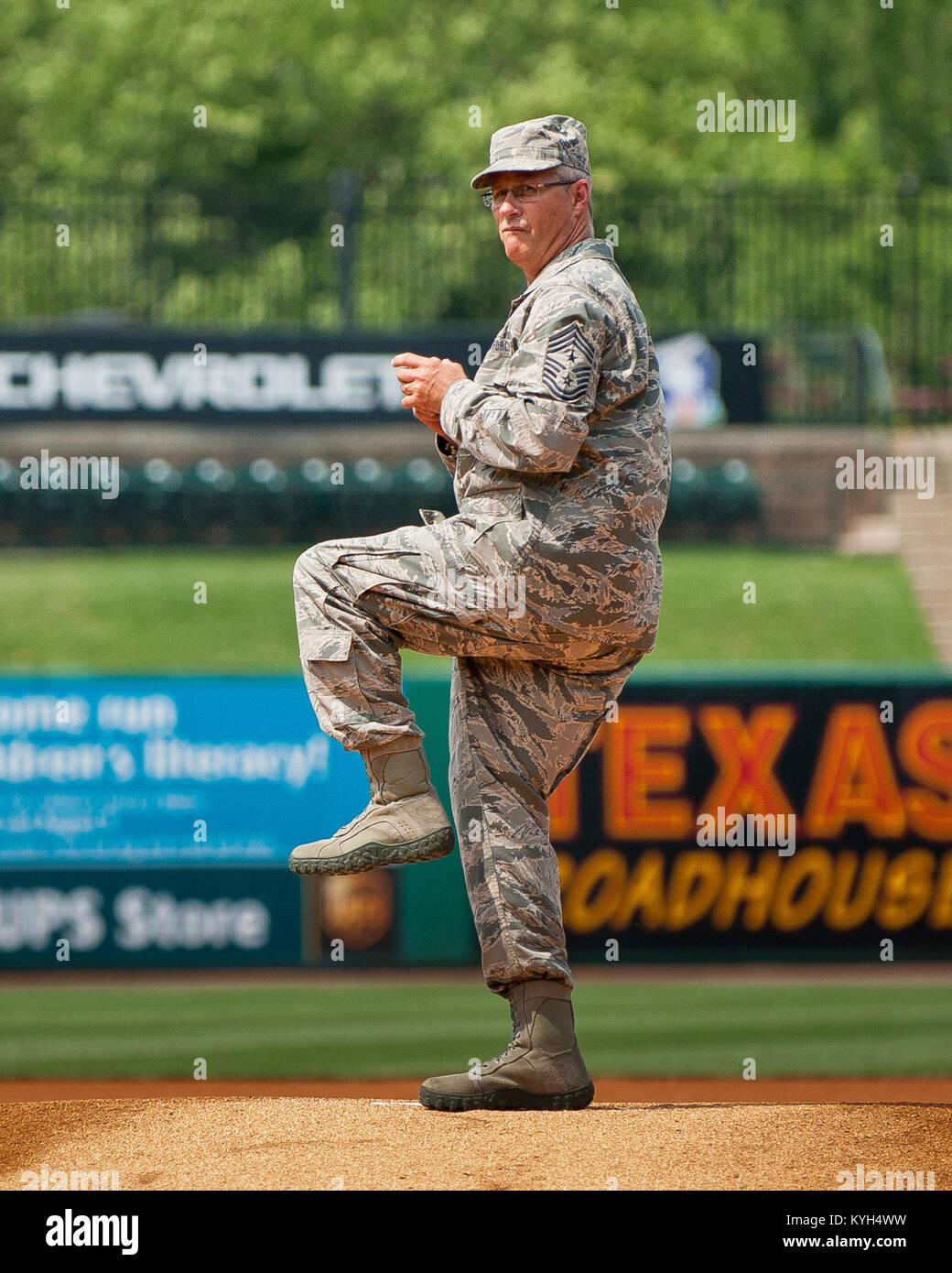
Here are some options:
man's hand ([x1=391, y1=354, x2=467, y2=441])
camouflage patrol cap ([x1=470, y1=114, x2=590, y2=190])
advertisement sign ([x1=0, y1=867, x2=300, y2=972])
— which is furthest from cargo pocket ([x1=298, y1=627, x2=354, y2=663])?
advertisement sign ([x1=0, y1=867, x2=300, y2=972])

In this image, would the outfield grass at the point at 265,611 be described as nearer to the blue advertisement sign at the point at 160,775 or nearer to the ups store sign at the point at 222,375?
the ups store sign at the point at 222,375

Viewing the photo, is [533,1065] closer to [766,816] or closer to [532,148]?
[532,148]

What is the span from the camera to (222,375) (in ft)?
61.2

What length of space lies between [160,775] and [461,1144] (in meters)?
6.31

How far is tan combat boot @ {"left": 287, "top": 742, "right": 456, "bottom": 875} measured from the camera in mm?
4438

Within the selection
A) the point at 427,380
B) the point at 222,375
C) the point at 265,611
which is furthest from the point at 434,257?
the point at 427,380

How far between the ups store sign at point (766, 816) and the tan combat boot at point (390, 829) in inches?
241

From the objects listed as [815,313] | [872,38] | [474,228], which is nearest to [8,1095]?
[474,228]

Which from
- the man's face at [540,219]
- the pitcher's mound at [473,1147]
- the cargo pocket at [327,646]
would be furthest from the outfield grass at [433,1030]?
the man's face at [540,219]

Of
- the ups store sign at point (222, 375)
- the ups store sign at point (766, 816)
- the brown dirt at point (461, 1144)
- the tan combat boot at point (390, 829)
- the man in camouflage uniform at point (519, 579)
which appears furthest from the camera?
the ups store sign at point (222, 375)

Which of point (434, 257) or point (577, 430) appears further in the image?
point (434, 257)

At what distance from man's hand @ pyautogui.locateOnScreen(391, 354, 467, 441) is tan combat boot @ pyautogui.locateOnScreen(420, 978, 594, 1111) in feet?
5.08

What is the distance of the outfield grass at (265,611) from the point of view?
→ 18250 mm

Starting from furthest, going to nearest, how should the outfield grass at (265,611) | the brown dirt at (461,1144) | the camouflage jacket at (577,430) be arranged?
1. the outfield grass at (265,611)
2. the brown dirt at (461,1144)
3. the camouflage jacket at (577,430)
